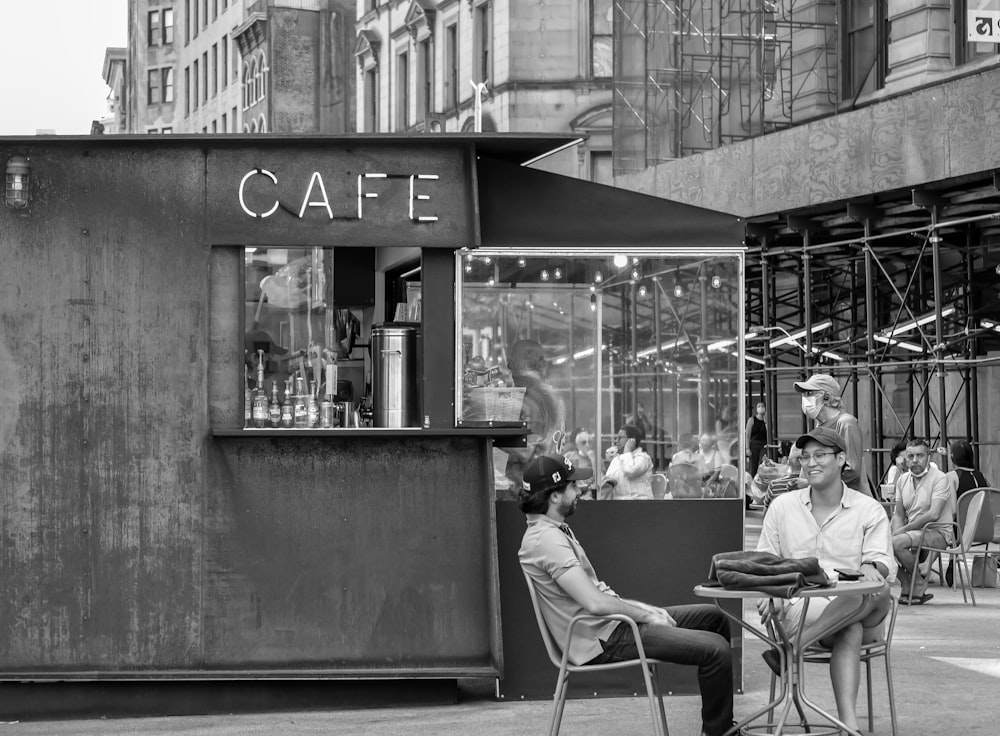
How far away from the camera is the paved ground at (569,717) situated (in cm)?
873

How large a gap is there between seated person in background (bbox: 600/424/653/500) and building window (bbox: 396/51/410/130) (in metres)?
44.8

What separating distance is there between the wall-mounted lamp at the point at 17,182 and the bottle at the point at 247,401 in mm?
1526

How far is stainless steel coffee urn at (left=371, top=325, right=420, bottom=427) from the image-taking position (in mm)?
9766

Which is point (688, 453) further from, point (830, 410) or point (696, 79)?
point (696, 79)

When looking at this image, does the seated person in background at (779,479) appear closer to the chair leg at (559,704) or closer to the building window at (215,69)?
the chair leg at (559,704)

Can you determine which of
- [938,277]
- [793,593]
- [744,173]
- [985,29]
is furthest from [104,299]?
[744,173]

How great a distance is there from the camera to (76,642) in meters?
9.38

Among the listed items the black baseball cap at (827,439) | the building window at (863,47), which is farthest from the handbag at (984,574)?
the building window at (863,47)

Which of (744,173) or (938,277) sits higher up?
(744,173)

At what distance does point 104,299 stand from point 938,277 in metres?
14.5

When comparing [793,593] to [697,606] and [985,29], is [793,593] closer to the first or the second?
[697,606]

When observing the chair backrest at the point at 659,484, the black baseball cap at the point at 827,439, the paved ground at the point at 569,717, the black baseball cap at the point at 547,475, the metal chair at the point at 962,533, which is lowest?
the paved ground at the point at 569,717

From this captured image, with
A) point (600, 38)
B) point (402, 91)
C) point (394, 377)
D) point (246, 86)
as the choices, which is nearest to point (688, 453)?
point (394, 377)

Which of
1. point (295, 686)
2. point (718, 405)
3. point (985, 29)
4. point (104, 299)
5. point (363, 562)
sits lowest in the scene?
point (295, 686)
